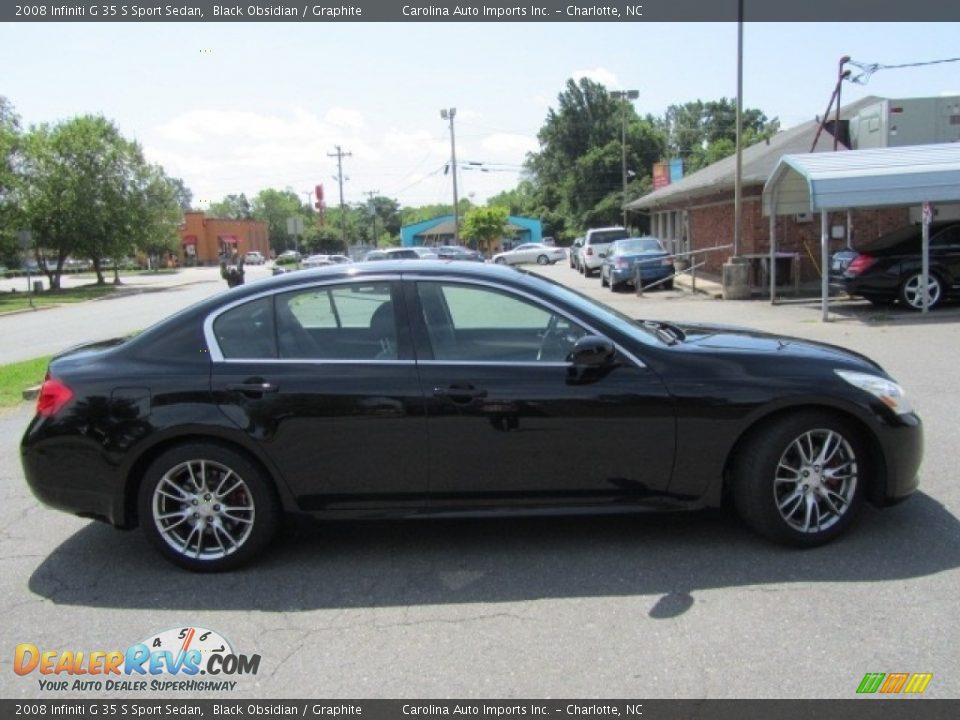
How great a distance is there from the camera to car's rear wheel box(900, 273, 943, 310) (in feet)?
46.7

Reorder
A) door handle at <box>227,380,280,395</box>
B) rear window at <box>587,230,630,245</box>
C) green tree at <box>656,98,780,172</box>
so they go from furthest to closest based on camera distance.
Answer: green tree at <box>656,98,780,172</box> < rear window at <box>587,230,630,245</box> < door handle at <box>227,380,280,395</box>

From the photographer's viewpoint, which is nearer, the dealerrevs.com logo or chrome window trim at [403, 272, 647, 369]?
the dealerrevs.com logo

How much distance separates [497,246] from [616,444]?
65794 mm

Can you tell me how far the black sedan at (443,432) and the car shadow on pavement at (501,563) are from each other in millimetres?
209

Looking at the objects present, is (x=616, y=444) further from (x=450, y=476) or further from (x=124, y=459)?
(x=124, y=459)

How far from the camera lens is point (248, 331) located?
14.4ft

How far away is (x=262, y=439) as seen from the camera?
420 cm

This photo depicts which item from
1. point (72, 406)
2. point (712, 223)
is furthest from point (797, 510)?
point (712, 223)

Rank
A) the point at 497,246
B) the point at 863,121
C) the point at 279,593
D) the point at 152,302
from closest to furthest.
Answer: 1. the point at 279,593
2. the point at 863,121
3. the point at 152,302
4. the point at 497,246

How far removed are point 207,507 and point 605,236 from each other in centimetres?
2911

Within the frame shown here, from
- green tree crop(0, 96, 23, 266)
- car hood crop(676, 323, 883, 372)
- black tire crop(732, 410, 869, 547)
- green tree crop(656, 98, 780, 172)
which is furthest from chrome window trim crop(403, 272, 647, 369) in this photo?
green tree crop(656, 98, 780, 172)

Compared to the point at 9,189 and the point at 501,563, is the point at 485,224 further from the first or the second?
the point at 501,563

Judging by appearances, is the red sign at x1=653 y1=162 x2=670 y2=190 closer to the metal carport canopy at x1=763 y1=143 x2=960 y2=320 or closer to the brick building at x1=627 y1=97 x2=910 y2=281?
the brick building at x1=627 y1=97 x2=910 y2=281

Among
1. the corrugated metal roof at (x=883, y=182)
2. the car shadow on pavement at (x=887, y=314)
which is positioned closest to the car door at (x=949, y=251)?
the car shadow on pavement at (x=887, y=314)
